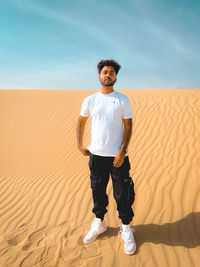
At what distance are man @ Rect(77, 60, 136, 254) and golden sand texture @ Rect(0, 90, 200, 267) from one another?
0.53 m

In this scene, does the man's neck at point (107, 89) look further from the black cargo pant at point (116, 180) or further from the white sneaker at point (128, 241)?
the white sneaker at point (128, 241)

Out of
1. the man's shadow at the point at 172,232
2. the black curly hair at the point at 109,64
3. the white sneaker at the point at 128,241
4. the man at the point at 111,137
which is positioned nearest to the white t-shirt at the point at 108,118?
the man at the point at 111,137

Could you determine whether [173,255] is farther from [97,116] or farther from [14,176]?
[14,176]

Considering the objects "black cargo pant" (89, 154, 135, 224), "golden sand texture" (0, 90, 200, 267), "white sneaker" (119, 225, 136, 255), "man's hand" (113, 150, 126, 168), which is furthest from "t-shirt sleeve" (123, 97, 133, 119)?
"golden sand texture" (0, 90, 200, 267)

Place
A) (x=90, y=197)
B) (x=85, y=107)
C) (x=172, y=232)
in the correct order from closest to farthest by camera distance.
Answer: (x=85, y=107)
(x=172, y=232)
(x=90, y=197)

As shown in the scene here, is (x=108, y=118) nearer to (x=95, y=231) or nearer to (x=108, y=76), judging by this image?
(x=108, y=76)

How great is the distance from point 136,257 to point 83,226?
98 centimetres

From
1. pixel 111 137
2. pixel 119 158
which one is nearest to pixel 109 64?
pixel 111 137

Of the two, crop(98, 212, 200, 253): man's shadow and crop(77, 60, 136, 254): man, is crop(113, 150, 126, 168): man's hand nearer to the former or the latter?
crop(77, 60, 136, 254): man

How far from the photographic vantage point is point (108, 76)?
2.11 meters

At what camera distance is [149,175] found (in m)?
4.27

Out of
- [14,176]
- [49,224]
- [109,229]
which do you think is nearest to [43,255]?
[49,224]

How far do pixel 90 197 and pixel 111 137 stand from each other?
208cm

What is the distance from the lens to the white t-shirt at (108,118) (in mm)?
2096
